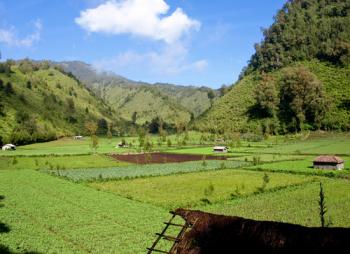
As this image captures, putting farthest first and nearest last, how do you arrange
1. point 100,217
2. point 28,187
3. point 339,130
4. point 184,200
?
point 339,130 → point 28,187 → point 184,200 → point 100,217

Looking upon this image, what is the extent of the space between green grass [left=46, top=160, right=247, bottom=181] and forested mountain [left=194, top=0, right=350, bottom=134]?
73.2 metres

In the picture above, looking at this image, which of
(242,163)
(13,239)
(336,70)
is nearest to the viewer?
(13,239)

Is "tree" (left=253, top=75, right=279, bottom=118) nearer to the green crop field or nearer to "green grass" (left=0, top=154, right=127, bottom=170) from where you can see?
the green crop field

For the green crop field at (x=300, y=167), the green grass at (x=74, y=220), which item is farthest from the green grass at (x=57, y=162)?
the green grass at (x=74, y=220)

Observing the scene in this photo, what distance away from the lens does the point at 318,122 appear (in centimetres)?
14238

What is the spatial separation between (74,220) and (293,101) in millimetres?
129516

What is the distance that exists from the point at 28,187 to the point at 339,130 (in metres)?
109

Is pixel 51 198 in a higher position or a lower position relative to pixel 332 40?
lower

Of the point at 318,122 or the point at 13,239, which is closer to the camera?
the point at 13,239

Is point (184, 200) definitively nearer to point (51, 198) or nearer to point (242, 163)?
point (51, 198)

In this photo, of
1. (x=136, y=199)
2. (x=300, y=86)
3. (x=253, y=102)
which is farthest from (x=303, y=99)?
(x=136, y=199)

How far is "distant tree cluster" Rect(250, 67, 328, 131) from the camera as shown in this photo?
144325 mm

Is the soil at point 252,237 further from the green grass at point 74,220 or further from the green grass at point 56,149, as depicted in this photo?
the green grass at point 56,149

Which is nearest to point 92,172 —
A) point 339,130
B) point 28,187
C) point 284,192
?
point 28,187
